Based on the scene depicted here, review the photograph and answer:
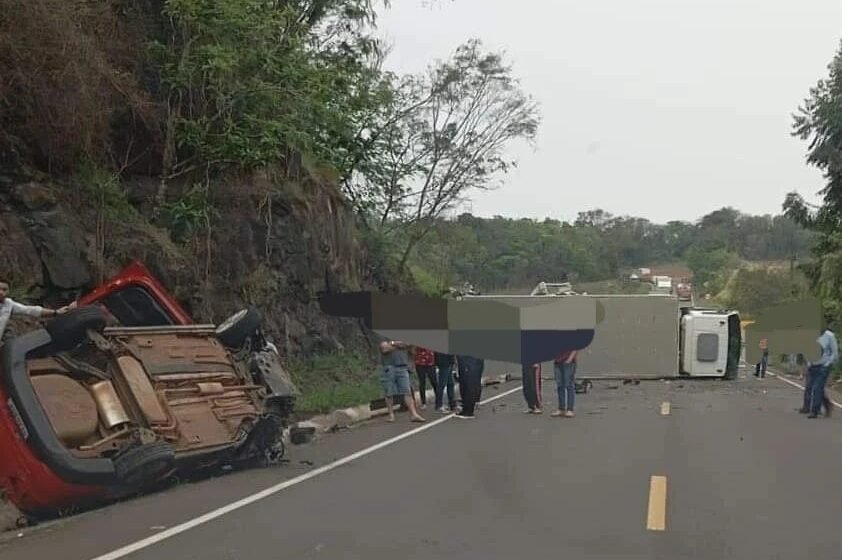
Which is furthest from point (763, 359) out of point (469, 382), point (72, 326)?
point (72, 326)

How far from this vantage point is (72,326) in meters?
10.2

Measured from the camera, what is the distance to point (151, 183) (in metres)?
19.6

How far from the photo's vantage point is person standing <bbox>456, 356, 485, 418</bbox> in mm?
19516

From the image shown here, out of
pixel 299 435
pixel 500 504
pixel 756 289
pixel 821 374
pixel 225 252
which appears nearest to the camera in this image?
pixel 500 504

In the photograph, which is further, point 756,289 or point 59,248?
point 756,289

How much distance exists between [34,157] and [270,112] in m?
4.39

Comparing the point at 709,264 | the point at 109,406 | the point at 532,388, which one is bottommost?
the point at 532,388

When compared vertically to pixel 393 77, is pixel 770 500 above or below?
below

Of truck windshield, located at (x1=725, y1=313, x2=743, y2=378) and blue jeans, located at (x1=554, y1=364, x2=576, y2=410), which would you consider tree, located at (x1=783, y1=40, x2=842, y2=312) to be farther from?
blue jeans, located at (x1=554, y1=364, x2=576, y2=410)

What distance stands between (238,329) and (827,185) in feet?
96.1

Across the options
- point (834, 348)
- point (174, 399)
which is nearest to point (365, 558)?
point (174, 399)

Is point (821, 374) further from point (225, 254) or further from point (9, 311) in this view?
point (9, 311)

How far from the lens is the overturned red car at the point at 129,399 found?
29.2 feet

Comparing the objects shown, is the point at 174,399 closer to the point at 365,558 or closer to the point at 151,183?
the point at 365,558
